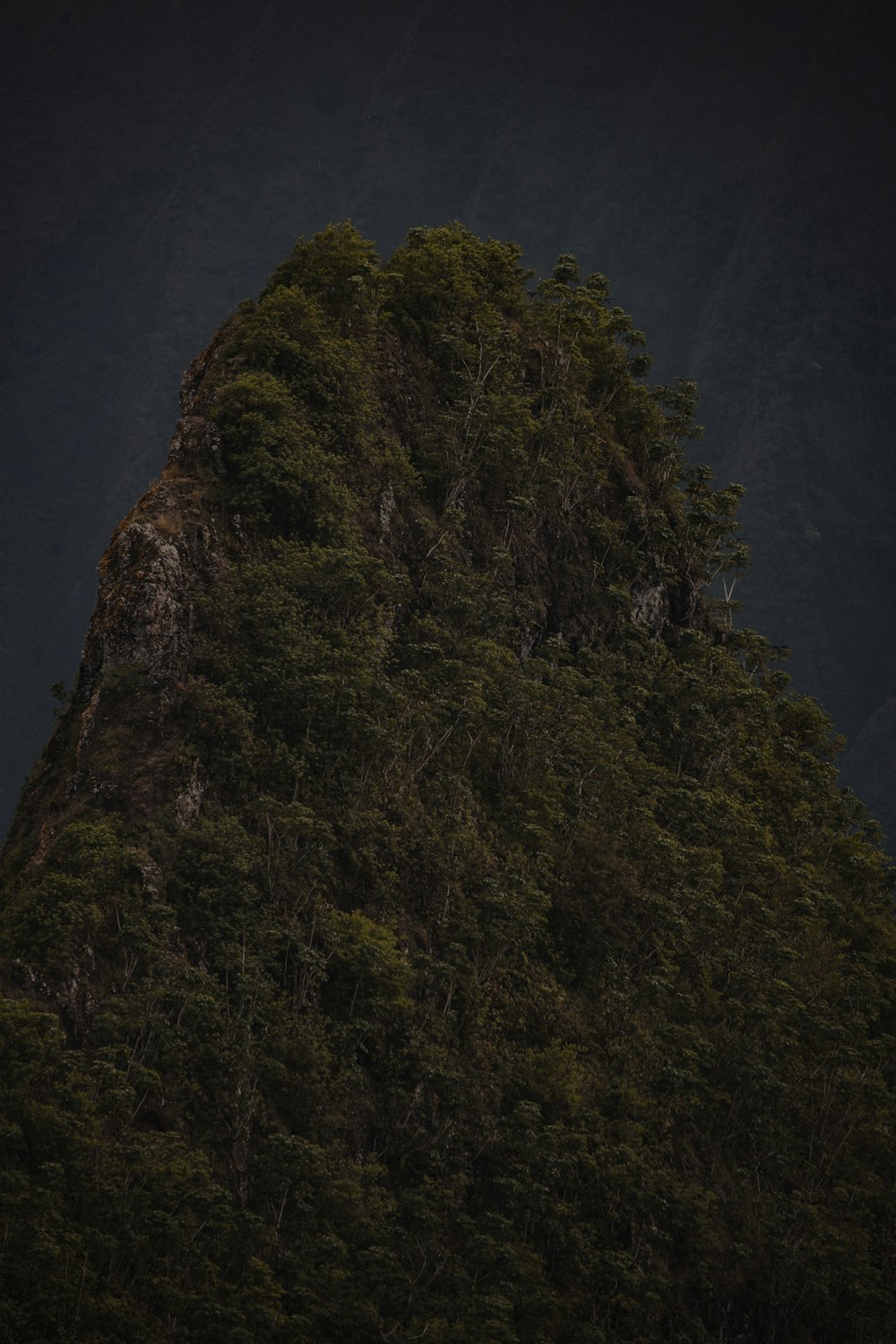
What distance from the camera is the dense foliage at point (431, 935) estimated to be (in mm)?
21625

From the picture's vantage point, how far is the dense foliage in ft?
70.9

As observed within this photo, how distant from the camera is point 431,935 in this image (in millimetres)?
27875

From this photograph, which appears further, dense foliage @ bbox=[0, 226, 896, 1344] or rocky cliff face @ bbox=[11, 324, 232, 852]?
rocky cliff face @ bbox=[11, 324, 232, 852]

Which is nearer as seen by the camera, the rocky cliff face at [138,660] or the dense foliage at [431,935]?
the dense foliage at [431,935]

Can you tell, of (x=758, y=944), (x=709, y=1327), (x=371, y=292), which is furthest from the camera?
(x=371, y=292)

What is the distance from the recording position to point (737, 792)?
3778cm

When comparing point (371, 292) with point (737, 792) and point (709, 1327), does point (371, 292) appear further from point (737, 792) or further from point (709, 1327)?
point (709, 1327)

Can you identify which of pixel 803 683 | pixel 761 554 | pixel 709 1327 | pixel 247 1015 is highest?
pixel 761 554

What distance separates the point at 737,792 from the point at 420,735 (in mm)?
11194

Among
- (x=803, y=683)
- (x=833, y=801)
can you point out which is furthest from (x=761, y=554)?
(x=833, y=801)

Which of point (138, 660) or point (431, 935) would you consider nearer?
point (138, 660)

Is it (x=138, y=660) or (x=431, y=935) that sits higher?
(x=138, y=660)

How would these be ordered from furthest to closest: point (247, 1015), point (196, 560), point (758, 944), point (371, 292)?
point (371, 292), point (758, 944), point (196, 560), point (247, 1015)

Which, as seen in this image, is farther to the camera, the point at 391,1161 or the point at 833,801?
the point at 833,801
